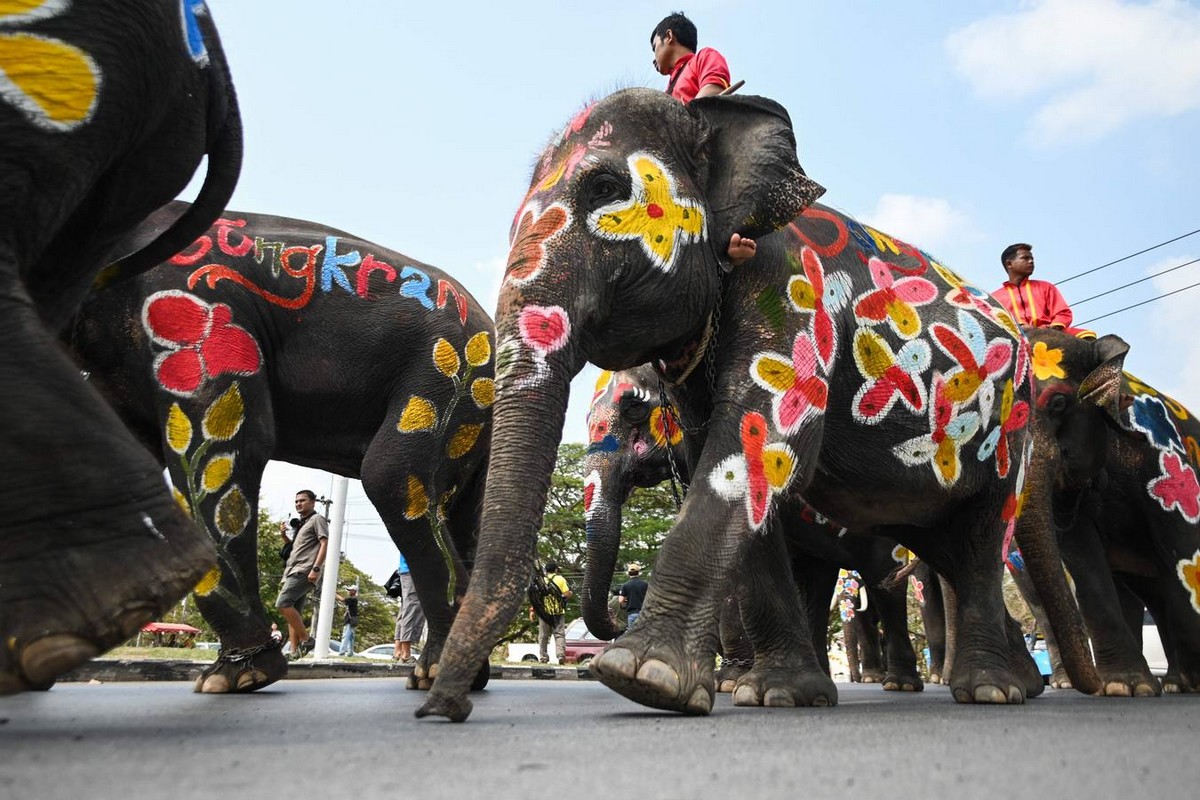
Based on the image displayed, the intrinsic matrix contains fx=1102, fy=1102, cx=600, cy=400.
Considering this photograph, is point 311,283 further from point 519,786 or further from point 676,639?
point 519,786

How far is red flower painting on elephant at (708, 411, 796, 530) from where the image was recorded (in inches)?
131

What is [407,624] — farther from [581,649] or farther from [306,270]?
[581,649]

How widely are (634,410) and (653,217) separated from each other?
13.5 feet

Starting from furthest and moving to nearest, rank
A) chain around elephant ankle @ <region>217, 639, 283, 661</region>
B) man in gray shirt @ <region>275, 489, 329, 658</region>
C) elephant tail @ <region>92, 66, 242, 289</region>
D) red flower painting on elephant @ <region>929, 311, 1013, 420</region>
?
1. man in gray shirt @ <region>275, 489, 329, 658</region>
2. red flower painting on elephant @ <region>929, 311, 1013, 420</region>
3. chain around elephant ankle @ <region>217, 639, 283, 661</region>
4. elephant tail @ <region>92, 66, 242, 289</region>

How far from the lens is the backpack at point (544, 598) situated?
6.64 m

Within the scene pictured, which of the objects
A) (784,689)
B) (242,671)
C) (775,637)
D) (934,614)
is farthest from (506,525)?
(934,614)

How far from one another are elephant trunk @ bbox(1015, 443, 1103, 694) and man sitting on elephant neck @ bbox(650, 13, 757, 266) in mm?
Result: 2432

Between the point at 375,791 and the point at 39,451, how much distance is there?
0.96m

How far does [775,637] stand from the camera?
166 inches

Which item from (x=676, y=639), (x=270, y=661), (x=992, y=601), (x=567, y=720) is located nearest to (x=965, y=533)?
(x=992, y=601)

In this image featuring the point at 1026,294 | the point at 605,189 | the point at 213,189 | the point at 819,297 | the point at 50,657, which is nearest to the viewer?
the point at 50,657

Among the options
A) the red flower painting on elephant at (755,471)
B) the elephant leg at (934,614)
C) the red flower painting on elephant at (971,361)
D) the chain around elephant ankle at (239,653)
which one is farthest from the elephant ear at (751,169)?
the elephant leg at (934,614)

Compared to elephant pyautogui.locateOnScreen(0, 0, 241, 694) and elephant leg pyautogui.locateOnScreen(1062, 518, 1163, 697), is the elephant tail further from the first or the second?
elephant leg pyautogui.locateOnScreen(1062, 518, 1163, 697)

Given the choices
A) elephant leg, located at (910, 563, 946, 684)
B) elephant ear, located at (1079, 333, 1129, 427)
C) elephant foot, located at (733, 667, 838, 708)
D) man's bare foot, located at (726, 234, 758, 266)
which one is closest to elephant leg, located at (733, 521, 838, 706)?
elephant foot, located at (733, 667, 838, 708)
